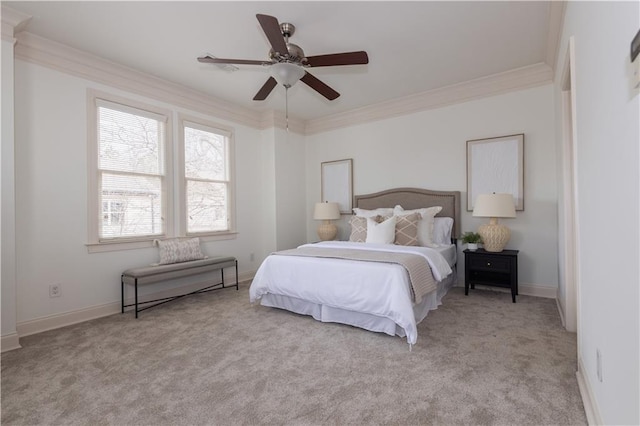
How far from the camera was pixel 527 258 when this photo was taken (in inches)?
153

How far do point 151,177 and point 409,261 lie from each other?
128 inches

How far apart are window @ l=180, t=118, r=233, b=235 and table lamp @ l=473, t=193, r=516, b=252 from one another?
353 cm

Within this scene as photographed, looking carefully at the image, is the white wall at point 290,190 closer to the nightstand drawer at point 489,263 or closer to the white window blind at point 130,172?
the white window blind at point 130,172

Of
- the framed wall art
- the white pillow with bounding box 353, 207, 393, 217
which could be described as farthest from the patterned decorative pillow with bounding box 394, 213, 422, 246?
the framed wall art

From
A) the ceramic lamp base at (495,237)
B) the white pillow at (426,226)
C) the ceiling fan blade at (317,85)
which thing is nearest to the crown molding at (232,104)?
the white pillow at (426,226)

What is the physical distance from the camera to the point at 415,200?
4.64 metres

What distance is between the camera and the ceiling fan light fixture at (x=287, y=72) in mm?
2553

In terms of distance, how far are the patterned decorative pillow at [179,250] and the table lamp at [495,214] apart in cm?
357

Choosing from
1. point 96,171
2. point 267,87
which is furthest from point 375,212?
point 96,171

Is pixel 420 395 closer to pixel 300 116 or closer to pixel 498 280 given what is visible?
pixel 498 280

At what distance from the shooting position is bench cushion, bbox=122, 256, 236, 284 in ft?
11.3

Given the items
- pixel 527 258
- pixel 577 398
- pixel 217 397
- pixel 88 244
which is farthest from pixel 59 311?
pixel 527 258

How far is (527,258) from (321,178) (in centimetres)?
334

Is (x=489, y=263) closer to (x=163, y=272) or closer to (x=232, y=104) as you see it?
(x=163, y=272)
